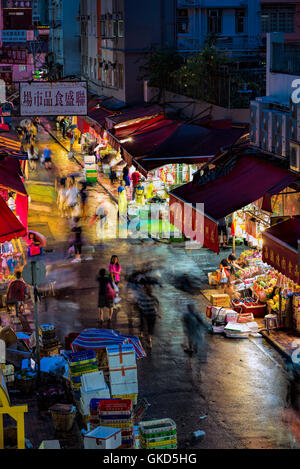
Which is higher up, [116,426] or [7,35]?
[7,35]

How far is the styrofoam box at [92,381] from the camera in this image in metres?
14.4

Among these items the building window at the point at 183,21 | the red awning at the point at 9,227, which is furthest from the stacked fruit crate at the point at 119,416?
the building window at the point at 183,21

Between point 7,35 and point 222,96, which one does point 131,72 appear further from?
point 7,35

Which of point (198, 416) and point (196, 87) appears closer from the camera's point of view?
point (198, 416)

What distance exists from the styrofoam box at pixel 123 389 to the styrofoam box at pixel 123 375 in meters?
0.06

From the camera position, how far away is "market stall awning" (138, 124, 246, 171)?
27.0 m

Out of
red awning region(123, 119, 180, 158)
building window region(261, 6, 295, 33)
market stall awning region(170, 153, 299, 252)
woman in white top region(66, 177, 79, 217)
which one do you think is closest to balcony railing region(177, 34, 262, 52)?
building window region(261, 6, 295, 33)

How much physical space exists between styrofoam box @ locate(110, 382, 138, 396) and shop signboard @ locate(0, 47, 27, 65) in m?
64.8

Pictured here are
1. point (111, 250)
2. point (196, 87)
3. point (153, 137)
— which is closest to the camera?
point (111, 250)

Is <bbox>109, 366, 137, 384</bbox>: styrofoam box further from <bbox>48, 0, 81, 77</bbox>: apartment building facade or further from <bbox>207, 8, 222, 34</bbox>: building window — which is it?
<bbox>48, 0, 81, 77</bbox>: apartment building facade

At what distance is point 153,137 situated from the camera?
30594 mm
